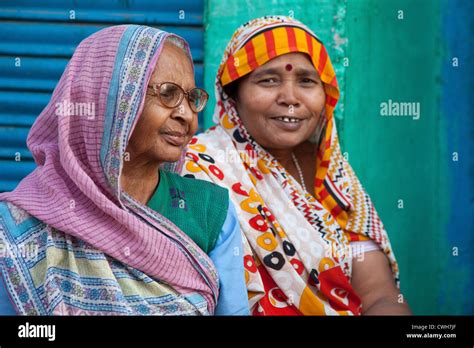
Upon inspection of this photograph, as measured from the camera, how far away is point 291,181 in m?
3.10

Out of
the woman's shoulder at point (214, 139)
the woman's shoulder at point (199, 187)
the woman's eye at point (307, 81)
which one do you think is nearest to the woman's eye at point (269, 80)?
the woman's eye at point (307, 81)

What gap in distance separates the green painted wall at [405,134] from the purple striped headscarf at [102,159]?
5.86ft

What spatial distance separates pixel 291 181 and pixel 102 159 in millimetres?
1224

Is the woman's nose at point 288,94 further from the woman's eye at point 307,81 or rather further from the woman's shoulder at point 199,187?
the woman's shoulder at point 199,187

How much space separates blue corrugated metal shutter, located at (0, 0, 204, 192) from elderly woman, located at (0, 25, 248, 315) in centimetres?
154

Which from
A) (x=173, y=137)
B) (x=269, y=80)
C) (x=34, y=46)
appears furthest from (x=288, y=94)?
(x=34, y=46)

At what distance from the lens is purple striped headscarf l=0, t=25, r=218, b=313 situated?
80.2 inches

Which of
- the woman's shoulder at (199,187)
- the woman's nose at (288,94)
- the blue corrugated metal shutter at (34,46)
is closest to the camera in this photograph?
the woman's shoulder at (199,187)

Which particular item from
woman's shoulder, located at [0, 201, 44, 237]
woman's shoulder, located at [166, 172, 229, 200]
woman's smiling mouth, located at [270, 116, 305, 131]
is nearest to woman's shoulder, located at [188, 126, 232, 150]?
woman's smiling mouth, located at [270, 116, 305, 131]

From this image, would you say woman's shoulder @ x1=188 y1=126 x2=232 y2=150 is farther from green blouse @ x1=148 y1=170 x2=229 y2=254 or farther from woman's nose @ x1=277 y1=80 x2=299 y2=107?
green blouse @ x1=148 y1=170 x2=229 y2=254

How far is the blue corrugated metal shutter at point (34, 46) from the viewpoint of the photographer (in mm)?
3652

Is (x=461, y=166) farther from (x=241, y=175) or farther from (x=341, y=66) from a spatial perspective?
(x=241, y=175)

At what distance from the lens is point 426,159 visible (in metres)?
4.02
